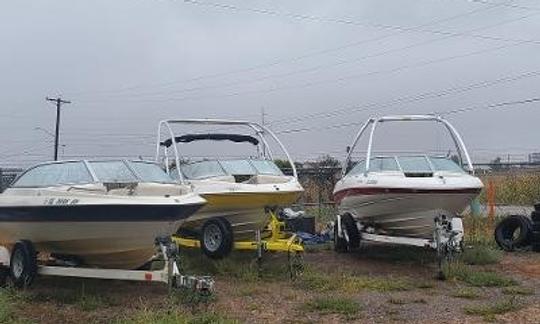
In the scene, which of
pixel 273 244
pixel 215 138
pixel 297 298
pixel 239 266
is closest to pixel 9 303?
pixel 297 298

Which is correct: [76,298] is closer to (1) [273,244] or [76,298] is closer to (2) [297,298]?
(2) [297,298]

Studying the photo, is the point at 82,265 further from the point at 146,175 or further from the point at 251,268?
the point at 251,268

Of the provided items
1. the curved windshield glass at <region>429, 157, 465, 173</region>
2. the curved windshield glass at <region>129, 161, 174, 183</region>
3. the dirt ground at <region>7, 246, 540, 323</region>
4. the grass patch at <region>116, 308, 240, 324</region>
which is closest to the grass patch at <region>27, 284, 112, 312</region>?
the dirt ground at <region>7, 246, 540, 323</region>

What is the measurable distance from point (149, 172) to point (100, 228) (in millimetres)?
1642

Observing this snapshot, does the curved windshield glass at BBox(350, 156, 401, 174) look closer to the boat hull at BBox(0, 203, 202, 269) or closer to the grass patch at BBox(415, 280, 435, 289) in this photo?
the grass patch at BBox(415, 280, 435, 289)

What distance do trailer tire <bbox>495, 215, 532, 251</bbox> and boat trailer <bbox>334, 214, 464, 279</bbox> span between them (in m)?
2.51

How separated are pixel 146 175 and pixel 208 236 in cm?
212

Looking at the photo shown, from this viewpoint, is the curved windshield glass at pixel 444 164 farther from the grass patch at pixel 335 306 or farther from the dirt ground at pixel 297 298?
the grass patch at pixel 335 306

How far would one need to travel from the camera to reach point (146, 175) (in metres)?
10.5

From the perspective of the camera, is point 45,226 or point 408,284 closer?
point 45,226

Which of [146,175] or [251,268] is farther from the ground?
[146,175]

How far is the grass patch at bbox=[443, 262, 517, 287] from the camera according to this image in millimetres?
10477

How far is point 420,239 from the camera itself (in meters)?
12.0

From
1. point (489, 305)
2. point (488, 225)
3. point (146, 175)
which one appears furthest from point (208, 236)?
point (488, 225)
